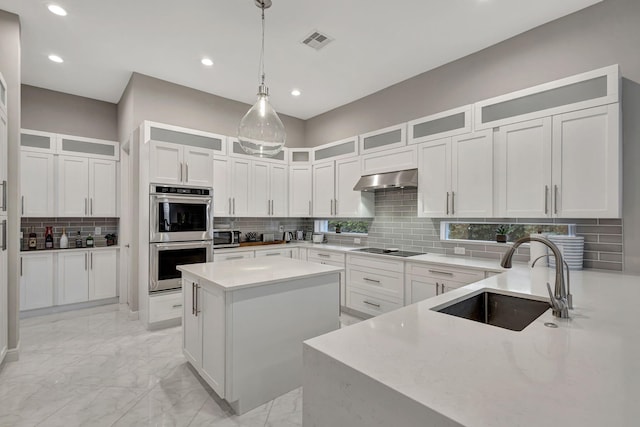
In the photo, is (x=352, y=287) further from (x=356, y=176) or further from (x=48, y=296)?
(x=48, y=296)

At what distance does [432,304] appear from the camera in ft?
5.05

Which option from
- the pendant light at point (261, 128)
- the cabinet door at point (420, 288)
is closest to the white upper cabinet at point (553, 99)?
the cabinet door at point (420, 288)

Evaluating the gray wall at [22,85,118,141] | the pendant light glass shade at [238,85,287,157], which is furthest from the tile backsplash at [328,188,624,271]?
the gray wall at [22,85,118,141]

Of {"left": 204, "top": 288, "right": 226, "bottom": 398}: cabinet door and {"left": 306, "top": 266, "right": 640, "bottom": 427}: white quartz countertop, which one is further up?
{"left": 306, "top": 266, "right": 640, "bottom": 427}: white quartz countertop

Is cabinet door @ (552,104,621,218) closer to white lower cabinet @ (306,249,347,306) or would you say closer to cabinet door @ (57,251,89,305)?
white lower cabinet @ (306,249,347,306)

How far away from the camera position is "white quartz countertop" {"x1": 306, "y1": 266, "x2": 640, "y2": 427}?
2.28 feet

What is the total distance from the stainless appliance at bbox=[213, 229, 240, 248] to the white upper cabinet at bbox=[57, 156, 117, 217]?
1.74m

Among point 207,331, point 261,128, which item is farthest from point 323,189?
point 207,331

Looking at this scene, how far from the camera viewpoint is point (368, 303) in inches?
151

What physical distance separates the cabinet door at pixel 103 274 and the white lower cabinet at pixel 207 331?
2750mm

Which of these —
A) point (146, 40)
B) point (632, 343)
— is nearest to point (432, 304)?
point (632, 343)

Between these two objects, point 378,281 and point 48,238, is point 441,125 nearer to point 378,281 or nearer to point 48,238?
point 378,281

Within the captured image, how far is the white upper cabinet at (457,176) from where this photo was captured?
119 inches

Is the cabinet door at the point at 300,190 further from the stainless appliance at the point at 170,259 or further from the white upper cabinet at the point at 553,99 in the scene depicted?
the white upper cabinet at the point at 553,99
